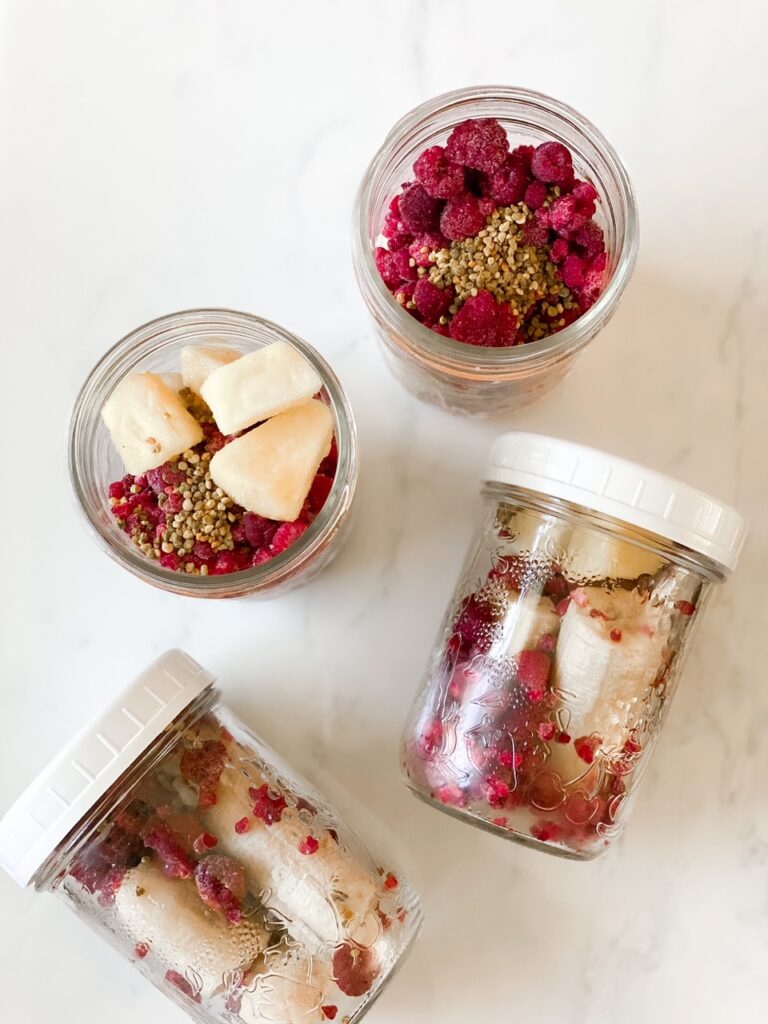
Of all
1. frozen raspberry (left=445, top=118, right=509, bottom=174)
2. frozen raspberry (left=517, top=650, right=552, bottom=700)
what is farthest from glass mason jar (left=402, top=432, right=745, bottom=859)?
frozen raspberry (left=445, top=118, right=509, bottom=174)

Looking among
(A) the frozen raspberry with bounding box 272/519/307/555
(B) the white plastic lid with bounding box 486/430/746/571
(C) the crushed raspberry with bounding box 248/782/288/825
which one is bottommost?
(C) the crushed raspberry with bounding box 248/782/288/825

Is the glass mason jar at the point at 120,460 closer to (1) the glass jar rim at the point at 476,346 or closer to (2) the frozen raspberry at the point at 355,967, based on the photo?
(1) the glass jar rim at the point at 476,346

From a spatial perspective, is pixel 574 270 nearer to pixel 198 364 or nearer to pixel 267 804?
pixel 198 364

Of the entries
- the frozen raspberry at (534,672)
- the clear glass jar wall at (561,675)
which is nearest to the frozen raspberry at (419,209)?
the clear glass jar wall at (561,675)

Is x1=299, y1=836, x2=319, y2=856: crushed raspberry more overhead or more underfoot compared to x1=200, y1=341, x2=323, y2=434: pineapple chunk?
more underfoot

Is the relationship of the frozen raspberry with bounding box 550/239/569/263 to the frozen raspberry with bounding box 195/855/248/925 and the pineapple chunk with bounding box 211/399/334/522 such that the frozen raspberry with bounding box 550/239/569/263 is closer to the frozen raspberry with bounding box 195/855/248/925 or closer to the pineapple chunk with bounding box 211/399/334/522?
the pineapple chunk with bounding box 211/399/334/522

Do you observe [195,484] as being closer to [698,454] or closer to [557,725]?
[557,725]

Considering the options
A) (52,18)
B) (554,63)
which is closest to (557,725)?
(554,63)
